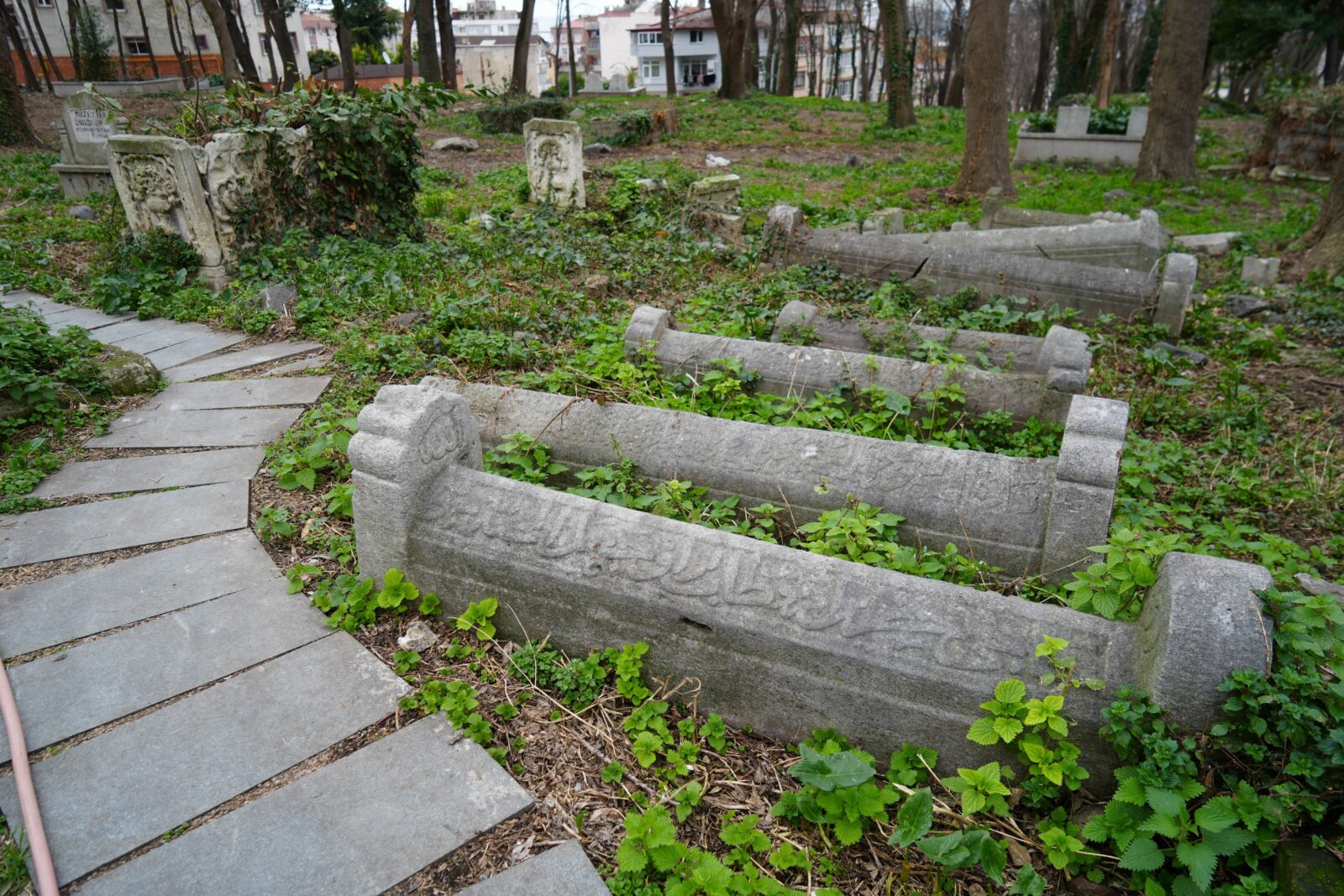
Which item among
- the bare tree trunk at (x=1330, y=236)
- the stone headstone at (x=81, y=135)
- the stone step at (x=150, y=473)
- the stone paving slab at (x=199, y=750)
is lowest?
the stone paving slab at (x=199, y=750)

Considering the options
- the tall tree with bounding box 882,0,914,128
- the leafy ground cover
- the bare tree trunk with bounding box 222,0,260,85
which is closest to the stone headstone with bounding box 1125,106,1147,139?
the tall tree with bounding box 882,0,914,128

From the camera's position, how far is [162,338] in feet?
18.5

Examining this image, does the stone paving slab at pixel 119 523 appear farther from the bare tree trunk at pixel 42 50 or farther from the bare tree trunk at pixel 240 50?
the bare tree trunk at pixel 42 50

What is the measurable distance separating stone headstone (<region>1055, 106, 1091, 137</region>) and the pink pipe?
15.6 meters

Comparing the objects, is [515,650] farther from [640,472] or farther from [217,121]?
[217,121]

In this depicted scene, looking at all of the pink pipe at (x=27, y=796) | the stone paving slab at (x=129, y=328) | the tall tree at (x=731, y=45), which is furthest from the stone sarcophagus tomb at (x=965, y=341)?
the tall tree at (x=731, y=45)

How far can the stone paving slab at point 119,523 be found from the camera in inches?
122

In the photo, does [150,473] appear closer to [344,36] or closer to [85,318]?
[85,318]

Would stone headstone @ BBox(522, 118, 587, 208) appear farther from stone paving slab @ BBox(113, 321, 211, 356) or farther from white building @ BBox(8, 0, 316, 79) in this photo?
white building @ BBox(8, 0, 316, 79)

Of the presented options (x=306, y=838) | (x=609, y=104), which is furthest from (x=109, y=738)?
(x=609, y=104)

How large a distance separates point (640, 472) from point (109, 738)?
208 centimetres

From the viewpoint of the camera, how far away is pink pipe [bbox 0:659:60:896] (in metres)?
1.79

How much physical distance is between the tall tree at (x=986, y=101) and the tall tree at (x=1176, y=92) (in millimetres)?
2785

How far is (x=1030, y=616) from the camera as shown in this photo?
2121 mm
